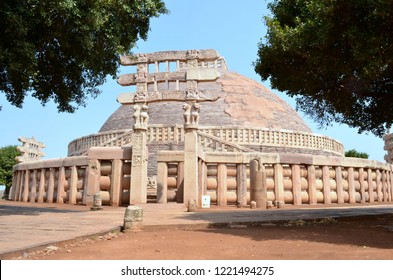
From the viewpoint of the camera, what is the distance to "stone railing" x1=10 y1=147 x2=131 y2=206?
41.3ft

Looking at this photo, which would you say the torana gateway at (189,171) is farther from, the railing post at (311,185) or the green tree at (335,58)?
the green tree at (335,58)

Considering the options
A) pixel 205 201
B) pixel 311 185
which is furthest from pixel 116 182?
pixel 311 185

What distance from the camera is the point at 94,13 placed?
828cm

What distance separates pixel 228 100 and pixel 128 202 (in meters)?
19.1

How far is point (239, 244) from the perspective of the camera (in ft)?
17.4

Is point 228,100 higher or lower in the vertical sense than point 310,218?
higher

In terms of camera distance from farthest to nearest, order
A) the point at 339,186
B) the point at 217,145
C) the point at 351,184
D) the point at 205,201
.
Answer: the point at 217,145, the point at 351,184, the point at 339,186, the point at 205,201

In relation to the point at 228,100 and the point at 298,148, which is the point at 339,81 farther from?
the point at 228,100

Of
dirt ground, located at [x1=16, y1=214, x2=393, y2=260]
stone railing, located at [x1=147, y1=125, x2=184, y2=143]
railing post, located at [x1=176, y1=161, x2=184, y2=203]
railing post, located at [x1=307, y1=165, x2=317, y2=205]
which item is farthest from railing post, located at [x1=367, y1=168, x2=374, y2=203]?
stone railing, located at [x1=147, y1=125, x2=184, y2=143]

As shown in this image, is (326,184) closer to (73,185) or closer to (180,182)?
(180,182)

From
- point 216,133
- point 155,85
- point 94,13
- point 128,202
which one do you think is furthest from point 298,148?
point 94,13

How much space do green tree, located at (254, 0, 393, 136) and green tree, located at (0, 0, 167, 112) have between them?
3.80m

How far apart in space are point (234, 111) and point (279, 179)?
15200 mm

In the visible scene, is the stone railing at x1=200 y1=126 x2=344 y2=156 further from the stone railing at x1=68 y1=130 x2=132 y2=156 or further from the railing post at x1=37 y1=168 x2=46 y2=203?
the railing post at x1=37 y1=168 x2=46 y2=203
